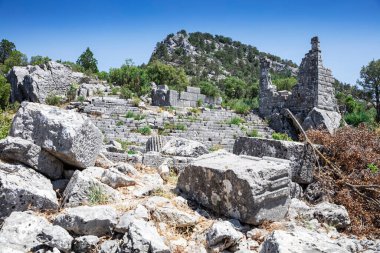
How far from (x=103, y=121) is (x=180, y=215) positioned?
13.7m

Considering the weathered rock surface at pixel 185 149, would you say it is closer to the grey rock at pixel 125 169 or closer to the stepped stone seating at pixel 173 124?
the grey rock at pixel 125 169

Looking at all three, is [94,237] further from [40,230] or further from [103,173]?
[103,173]

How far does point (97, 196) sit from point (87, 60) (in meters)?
38.4

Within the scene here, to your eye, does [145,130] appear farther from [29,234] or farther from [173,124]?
[29,234]

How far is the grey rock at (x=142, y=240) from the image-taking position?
2674mm

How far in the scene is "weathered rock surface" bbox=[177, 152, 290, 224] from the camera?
335 cm

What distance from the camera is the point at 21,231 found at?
300 cm

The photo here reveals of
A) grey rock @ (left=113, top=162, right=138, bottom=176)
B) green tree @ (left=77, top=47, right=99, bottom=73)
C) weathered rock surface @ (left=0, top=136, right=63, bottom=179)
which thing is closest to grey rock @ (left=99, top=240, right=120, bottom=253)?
weathered rock surface @ (left=0, top=136, right=63, bottom=179)

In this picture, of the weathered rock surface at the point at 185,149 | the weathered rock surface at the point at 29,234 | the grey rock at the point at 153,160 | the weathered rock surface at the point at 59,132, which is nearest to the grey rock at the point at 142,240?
the weathered rock surface at the point at 29,234

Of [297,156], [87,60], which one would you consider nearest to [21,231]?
[297,156]

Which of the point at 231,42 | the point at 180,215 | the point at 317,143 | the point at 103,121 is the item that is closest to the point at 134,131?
the point at 103,121

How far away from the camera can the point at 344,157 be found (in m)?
4.72

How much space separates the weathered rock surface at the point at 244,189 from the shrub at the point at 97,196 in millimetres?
1043

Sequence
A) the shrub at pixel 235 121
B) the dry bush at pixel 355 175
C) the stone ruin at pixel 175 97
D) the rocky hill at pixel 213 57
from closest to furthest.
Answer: the dry bush at pixel 355 175 < the shrub at pixel 235 121 < the stone ruin at pixel 175 97 < the rocky hill at pixel 213 57
